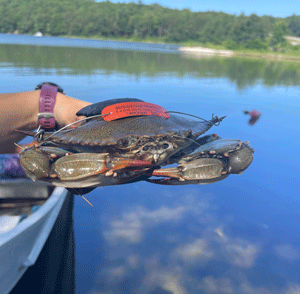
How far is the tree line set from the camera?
62.0 metres

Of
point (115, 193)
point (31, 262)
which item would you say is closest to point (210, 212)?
point (115, 193)

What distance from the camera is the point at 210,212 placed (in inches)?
190

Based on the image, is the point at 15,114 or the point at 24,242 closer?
the point at 15,114

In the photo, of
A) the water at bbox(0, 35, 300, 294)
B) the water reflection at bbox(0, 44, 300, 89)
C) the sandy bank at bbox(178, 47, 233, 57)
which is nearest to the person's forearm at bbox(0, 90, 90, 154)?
the water at bbox(0, 35, 300, 294)

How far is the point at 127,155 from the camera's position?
1.63 metres

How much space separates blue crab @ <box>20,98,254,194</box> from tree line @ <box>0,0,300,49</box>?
59.5 meters

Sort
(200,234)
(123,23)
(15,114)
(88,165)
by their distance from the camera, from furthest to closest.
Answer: (123,23) < (200,234) < (15,114) < (88,165)

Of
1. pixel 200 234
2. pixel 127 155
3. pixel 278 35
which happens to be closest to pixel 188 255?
pixel 200 234

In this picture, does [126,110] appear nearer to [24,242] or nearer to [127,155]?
[127,155]

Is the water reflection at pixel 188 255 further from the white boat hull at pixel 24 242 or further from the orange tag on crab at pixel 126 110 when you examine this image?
the orange tag on crab at pixel 126 110

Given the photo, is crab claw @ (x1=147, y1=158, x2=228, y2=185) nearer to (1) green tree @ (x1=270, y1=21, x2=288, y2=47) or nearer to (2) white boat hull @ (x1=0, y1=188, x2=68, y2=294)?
(2) white boat hull @ (x1=0, y1=188, x2=68, y2=294)

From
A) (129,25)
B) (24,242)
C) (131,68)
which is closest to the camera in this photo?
(24,242)

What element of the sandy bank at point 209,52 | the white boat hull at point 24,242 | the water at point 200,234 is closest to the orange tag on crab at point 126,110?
the white boat hull at point 24,242

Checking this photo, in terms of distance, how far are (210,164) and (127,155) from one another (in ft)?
1.66
